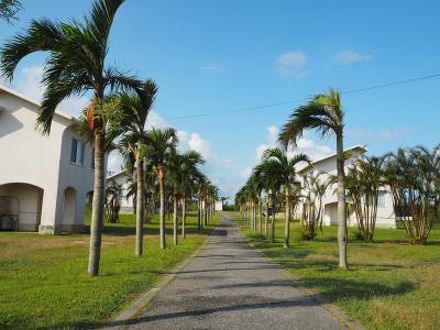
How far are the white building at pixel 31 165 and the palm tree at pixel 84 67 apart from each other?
20.5m

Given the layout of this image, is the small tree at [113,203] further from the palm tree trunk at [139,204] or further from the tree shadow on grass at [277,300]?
the tree shadow on grass at [277,300]

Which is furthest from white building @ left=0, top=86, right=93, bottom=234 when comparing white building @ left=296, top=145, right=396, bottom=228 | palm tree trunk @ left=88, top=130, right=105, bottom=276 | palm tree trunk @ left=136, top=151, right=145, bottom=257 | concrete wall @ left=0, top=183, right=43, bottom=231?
white building @ left=296, top=145, right=396, bottom=228

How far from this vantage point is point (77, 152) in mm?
37625

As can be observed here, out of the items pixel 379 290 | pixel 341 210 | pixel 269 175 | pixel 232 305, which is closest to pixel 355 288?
pixel 379 290

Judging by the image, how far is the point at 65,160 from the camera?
35.1 m

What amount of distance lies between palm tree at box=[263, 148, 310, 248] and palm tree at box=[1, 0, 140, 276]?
50.0 ft

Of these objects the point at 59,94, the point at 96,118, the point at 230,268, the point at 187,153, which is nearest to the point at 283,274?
the point at 230,268

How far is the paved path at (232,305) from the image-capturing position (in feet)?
27.4

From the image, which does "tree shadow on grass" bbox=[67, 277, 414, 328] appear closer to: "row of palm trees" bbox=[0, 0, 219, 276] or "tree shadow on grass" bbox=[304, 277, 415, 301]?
"tree shadow on grass" bbox=[304, 277, 415, 301]

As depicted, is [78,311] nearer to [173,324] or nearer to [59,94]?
[173,324]

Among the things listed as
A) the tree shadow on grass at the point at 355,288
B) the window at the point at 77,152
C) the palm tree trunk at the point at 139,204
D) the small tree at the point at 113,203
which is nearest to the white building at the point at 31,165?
the window at the point at 77,152

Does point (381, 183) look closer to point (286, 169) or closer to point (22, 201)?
point (286, 169)

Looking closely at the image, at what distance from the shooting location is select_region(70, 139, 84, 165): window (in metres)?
36.7

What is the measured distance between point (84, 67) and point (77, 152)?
24.9 metres
